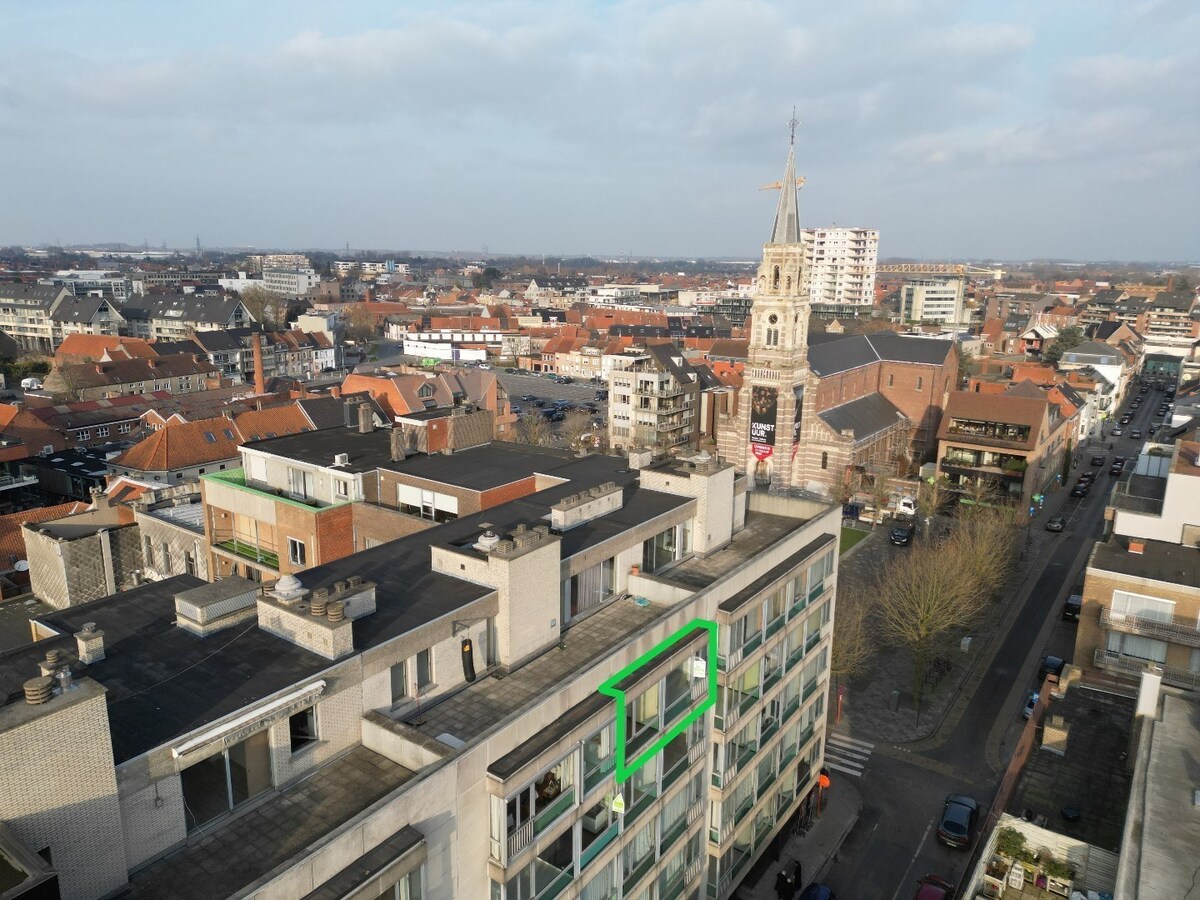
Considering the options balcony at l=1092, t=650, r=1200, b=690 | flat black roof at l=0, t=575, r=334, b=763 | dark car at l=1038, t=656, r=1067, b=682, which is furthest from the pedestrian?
dark car at l=1038, t=656, r=1067, b=682

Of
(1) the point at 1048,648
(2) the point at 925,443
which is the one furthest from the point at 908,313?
(1) the point at 1048,648

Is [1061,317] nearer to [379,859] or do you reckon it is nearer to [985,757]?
[985,757]

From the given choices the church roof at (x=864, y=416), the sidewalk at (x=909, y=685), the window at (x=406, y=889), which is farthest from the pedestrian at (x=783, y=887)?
the church roof at (x=864, y=416)

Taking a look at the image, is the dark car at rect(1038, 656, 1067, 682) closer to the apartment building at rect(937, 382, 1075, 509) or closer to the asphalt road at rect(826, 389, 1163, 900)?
the asphalt road at rect(826, 389, 1163, 900)

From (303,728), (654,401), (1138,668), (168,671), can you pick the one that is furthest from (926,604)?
(654,401)

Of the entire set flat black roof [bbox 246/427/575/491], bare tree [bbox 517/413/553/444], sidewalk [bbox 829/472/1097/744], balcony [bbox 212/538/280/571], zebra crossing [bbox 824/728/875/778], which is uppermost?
flat black roof [bbox 246/427/575/491]

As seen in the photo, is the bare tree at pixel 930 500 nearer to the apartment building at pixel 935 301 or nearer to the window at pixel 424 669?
the window at pixel 424 669
